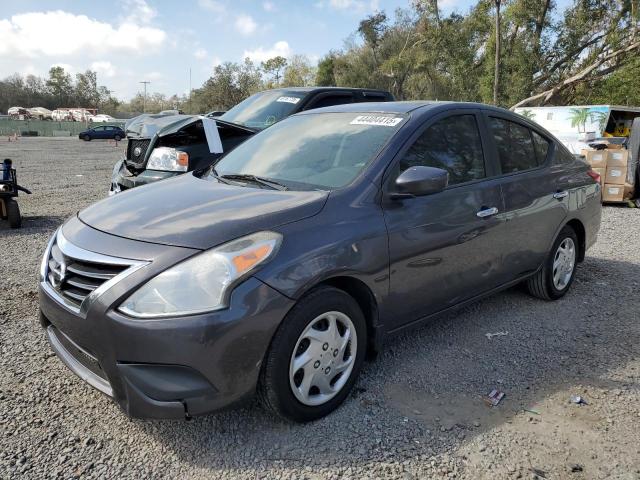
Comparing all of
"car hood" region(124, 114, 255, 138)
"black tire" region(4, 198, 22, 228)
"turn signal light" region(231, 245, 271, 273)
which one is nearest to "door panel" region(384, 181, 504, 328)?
"turn signal light" region(231, 245, 271, 273)

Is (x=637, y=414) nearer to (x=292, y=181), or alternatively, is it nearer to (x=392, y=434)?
(x=392, y=434)

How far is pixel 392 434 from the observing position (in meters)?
2.58

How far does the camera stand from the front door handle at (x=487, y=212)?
3427 millimetres

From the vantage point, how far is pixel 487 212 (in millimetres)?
3479

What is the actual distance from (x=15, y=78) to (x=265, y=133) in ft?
367

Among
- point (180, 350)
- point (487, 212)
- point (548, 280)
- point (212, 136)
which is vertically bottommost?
point (548, 280)

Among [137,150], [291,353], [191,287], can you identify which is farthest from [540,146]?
[137,150]

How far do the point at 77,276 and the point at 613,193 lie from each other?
33.3 ft

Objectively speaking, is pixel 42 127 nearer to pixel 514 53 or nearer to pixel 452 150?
pixel 514 53

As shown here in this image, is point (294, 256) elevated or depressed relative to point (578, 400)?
elevated

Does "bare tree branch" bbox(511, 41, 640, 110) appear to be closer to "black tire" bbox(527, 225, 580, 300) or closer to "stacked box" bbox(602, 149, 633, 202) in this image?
"stacked box" bbox(602, 149, 633, 202)

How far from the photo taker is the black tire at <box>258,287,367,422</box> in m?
2.38

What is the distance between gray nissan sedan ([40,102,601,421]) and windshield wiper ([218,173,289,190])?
2 cm

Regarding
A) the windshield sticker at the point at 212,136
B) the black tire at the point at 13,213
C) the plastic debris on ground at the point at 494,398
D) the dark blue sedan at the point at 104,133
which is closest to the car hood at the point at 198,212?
the plastic debris on ground at the point at 494,398
